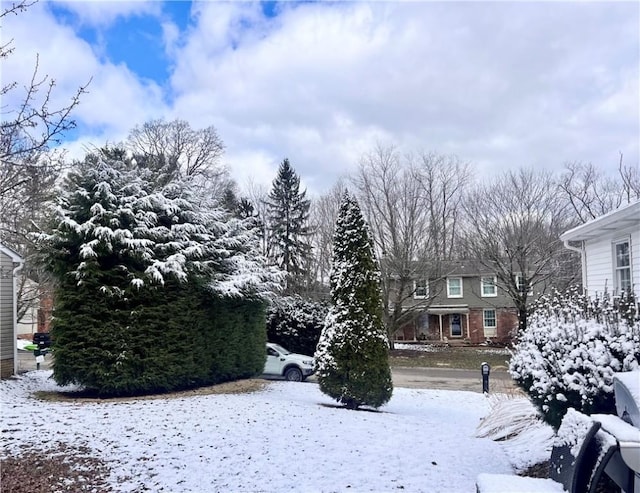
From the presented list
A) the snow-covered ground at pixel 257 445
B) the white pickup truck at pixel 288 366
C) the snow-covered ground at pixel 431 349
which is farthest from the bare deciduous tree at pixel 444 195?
the snow-covered ground at pixel 257 445

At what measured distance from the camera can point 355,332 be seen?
32.5 feet

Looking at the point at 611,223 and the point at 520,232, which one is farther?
the point at 520,232

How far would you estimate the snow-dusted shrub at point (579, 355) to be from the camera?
14.9 feet

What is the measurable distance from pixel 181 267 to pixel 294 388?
4.36 m

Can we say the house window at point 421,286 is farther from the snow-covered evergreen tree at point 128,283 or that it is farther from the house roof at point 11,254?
the house roof at point 11,254

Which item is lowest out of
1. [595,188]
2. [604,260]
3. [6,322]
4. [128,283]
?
[6,322]

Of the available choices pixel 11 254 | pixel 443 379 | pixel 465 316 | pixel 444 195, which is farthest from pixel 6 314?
pixel 465 316

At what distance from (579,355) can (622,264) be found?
22.9 feet

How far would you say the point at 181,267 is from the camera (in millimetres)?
10680

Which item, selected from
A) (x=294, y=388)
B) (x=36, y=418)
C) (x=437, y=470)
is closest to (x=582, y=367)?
(x=437, y=470)

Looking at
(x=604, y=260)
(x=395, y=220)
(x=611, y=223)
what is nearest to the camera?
(x=611, y=223)

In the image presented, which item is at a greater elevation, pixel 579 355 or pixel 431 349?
pixel 579 355

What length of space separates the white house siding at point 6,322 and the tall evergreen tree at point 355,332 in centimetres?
852

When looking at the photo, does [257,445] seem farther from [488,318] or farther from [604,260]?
[488,318]
